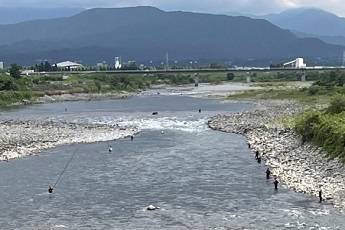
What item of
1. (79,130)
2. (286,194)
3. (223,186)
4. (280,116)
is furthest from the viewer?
(280,116)

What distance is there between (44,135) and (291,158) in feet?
62.9

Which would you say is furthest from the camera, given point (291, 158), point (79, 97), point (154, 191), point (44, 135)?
point (79, 97)

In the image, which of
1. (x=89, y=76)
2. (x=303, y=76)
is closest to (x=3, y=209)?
(x=89, y=76)

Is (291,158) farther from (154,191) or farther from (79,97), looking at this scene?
(79,97)

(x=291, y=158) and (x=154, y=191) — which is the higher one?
(x=291, y=158)

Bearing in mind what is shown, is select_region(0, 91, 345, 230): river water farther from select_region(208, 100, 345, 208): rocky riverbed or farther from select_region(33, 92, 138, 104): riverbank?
select_region(33, 92, 138, 104): riverbank

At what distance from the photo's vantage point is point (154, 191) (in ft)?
79.9

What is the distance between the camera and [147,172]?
93.2 feet

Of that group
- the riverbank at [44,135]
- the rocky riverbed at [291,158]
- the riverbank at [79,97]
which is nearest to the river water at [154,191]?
the rocky riverbed at [291,158]

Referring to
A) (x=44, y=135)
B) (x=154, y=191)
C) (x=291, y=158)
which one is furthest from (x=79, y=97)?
(x=154, y=191)

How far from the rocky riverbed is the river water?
80 cm

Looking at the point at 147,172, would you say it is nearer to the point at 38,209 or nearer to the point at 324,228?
the point at 38,209

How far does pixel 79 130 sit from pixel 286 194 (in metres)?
24.6

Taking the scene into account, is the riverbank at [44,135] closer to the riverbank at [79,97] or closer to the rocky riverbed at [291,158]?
the rocky riverbed at [291,158]
